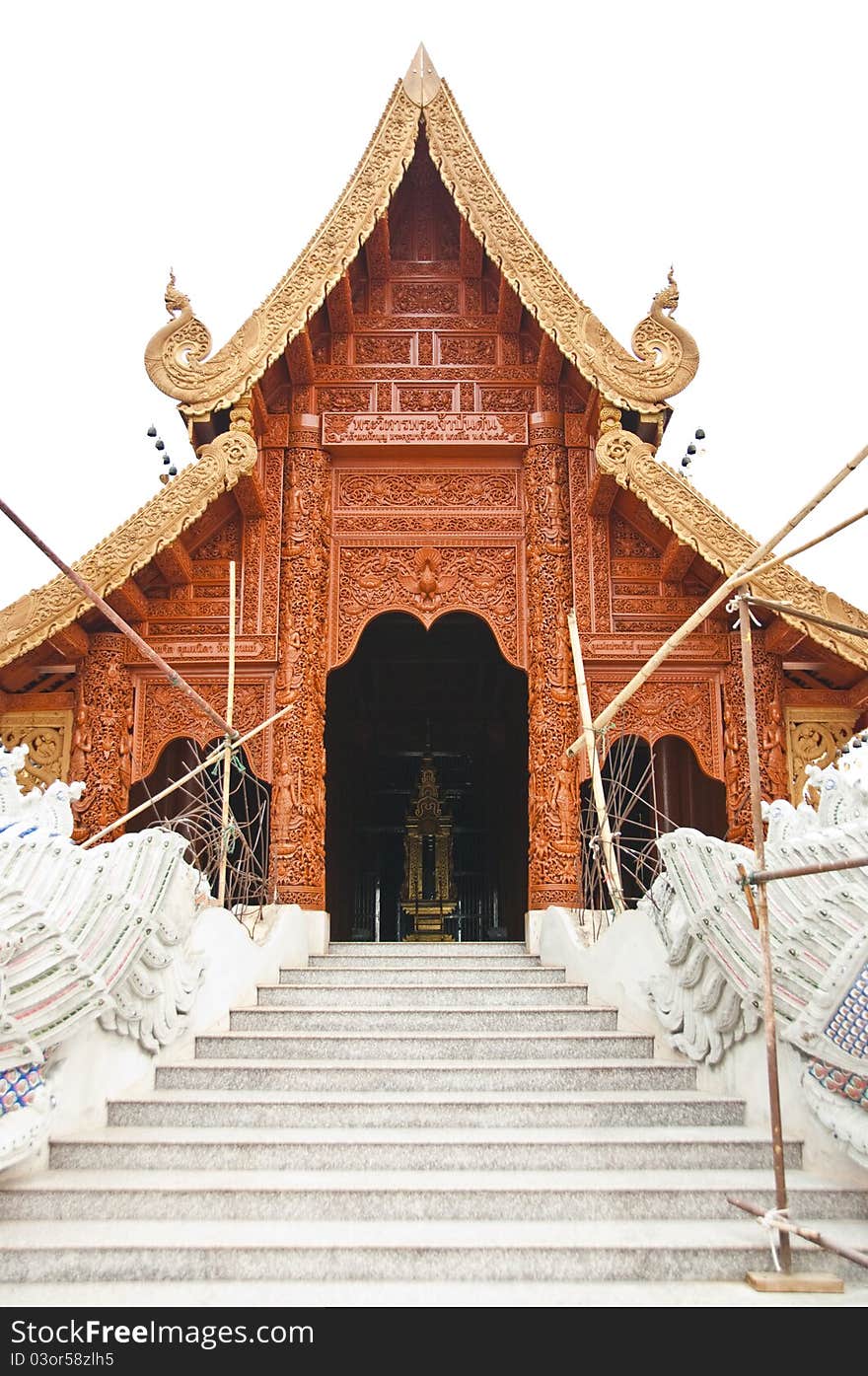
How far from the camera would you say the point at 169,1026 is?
2971 millimetres

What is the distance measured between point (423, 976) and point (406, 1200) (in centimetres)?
164

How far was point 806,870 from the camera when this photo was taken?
6.69ft

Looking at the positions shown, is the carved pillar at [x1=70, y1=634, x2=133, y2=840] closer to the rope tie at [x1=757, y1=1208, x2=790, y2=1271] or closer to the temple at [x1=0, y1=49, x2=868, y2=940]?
the temple at [x1=0, y1=49, x2=868, y2=940]

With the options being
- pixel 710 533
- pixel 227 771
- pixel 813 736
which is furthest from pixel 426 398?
pixel 813 736

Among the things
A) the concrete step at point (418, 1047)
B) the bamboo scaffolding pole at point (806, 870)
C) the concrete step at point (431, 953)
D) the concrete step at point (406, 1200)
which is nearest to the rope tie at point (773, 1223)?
the concrete step at point (406, 1200)

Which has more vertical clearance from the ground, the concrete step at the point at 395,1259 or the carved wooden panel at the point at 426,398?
the carved wooden panel at the point at 426,398

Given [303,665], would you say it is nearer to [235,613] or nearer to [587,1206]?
[235,613]

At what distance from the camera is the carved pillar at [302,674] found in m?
4.57

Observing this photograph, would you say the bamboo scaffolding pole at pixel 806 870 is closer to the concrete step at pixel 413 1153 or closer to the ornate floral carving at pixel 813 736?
the concrete step at pixel 413 1153

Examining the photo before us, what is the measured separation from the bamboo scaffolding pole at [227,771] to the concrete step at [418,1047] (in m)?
0.52

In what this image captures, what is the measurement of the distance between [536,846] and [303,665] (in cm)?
131

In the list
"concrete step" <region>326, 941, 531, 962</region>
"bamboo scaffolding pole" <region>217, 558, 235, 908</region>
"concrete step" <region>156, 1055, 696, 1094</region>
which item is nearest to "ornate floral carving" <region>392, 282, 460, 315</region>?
"bamboo scaffolding pole" <region>217, 558, 235, 908</region>

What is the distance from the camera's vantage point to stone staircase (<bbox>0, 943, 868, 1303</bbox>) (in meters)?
1.99
